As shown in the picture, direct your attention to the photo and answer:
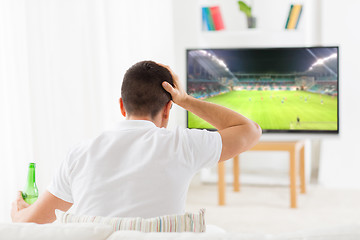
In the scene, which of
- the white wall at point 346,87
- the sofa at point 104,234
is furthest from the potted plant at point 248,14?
the sofa at point 104,234

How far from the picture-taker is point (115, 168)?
128 centimetres

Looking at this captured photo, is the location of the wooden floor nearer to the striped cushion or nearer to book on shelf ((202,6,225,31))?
book on shelf ((202,6,225,31))

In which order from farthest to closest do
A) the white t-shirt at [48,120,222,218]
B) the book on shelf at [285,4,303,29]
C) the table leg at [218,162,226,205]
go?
1. the book on shelf at [285,4,303,29]
2. the table leg at [218,162,226,205]
3. the white t-shirt at [48,120,222,218]

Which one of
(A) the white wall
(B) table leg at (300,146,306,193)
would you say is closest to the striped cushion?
(B) table leg at (300,146,306,193)

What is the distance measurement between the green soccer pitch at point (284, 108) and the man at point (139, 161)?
2.45 metres

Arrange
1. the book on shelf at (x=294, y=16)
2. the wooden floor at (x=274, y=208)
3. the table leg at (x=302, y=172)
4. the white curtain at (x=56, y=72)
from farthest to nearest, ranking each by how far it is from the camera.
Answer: the book on shelf at (x=294, y=16)
the table leg at (x=302, y=172)
the wooden floor at (x=274, y=208)
the white curtain at (x=56, y=72)

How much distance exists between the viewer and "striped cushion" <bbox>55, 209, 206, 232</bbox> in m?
1.12

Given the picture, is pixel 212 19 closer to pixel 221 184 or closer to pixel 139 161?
pixel 221 184

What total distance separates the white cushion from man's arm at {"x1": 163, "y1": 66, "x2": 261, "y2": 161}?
506mm

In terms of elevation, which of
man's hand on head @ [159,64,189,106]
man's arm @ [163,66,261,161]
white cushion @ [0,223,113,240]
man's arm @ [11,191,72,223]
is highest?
Result: man's hand on head @ [159,64,189,106]

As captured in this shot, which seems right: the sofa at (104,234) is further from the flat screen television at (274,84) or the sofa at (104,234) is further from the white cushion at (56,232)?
the flat screen television at (274,84)

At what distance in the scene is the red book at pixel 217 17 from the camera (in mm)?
4617

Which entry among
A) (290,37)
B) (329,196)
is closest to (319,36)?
(290,37)

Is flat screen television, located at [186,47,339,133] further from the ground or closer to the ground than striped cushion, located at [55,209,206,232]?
further from the ground
